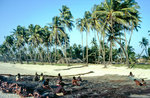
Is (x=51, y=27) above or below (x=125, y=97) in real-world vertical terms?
above

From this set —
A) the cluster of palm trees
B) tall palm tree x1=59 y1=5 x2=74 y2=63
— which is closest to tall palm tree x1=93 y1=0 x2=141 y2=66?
the cluster of palm trees

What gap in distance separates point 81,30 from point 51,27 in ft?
33.6

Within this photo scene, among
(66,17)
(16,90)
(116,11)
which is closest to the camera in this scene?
(16,90)

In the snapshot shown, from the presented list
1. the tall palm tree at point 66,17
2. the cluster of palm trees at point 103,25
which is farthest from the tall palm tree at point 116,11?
the tall palm tree at point 66,17

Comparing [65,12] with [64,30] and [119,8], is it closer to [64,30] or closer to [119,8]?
[64,30]

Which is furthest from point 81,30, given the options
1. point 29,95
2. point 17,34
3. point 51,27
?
point 17,34

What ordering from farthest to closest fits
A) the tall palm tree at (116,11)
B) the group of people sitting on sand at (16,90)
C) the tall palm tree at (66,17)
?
1. the tall palm tree at (66,17)
2. the tall palm tree at (116,11)
3. the group of people sitting on sand at (16,90)

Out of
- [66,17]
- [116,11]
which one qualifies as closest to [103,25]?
[116,11]

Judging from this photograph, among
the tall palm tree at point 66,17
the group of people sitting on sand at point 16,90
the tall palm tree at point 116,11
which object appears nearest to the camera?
the group of people sitting on sand at point 16,90

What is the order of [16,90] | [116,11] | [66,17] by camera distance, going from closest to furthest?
1. [16,90]
2. [116,11]
3. [66,17]

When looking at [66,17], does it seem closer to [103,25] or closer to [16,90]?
[103,25]

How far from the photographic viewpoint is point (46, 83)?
13812mm

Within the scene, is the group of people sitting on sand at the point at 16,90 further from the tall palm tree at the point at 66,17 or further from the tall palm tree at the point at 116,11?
the tall palm tree at the point at 66,17

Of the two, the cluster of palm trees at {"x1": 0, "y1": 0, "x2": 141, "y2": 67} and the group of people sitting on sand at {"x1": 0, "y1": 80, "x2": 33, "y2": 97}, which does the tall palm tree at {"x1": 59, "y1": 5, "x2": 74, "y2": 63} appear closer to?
the cluster of palm trees at {"x1": 0, "y1": 0, "x2": 141, "y2": 67}
